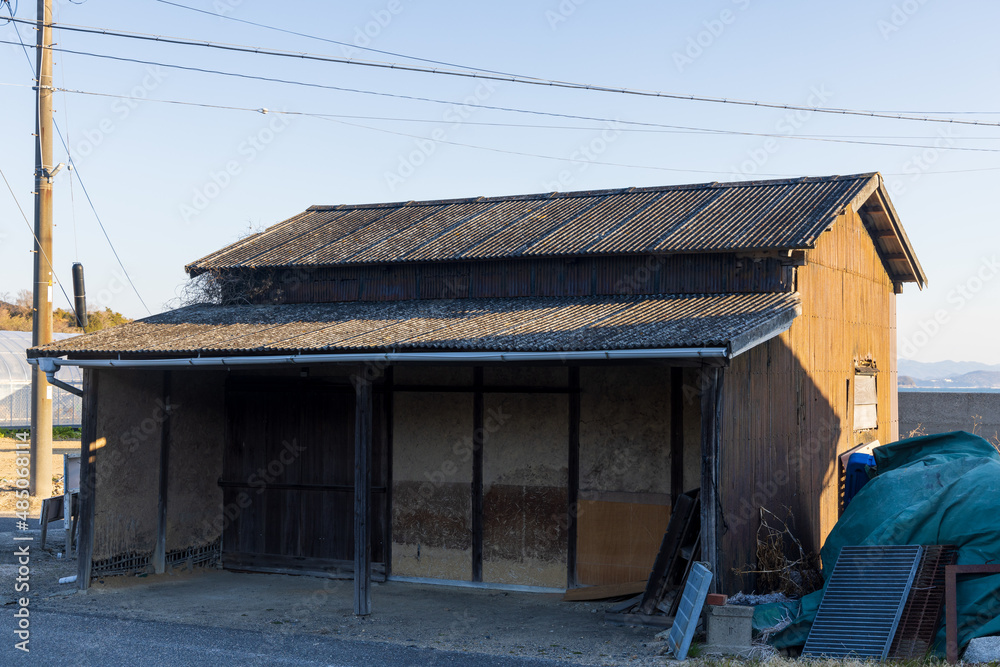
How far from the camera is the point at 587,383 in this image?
10172mm

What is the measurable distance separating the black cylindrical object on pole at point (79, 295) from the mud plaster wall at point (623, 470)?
1002 cm

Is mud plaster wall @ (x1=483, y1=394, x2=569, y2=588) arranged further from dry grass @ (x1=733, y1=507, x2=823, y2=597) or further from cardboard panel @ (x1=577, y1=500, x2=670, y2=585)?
dry grass @ (x1=733, y1=507, x2=823, y2=597)

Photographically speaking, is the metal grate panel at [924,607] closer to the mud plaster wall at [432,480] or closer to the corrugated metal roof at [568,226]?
the corrugated metal roof at [568,226]

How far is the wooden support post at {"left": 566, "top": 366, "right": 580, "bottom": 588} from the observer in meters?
10.1

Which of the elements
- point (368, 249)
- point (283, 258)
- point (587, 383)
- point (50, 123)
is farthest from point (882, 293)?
point (50, 123)

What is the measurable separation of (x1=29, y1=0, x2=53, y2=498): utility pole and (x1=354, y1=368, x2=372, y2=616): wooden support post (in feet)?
31.1

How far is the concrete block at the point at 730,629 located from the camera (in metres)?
7.41

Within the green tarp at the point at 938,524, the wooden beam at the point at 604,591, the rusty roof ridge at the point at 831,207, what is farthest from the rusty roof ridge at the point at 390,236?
the green tarp at the point at 938,524

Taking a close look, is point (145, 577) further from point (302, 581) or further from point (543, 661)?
point (543, 661)

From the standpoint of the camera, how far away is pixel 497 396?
415 inches

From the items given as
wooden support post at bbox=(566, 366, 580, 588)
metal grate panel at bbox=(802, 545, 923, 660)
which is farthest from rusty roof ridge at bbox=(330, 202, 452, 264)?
metal grate panel at bbox=(802, 545, 923, 660)

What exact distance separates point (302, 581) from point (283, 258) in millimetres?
4751

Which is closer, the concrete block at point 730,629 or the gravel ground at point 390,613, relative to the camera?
the concrete block at point 730,629

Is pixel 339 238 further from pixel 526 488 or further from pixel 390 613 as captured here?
pixel 390 613
